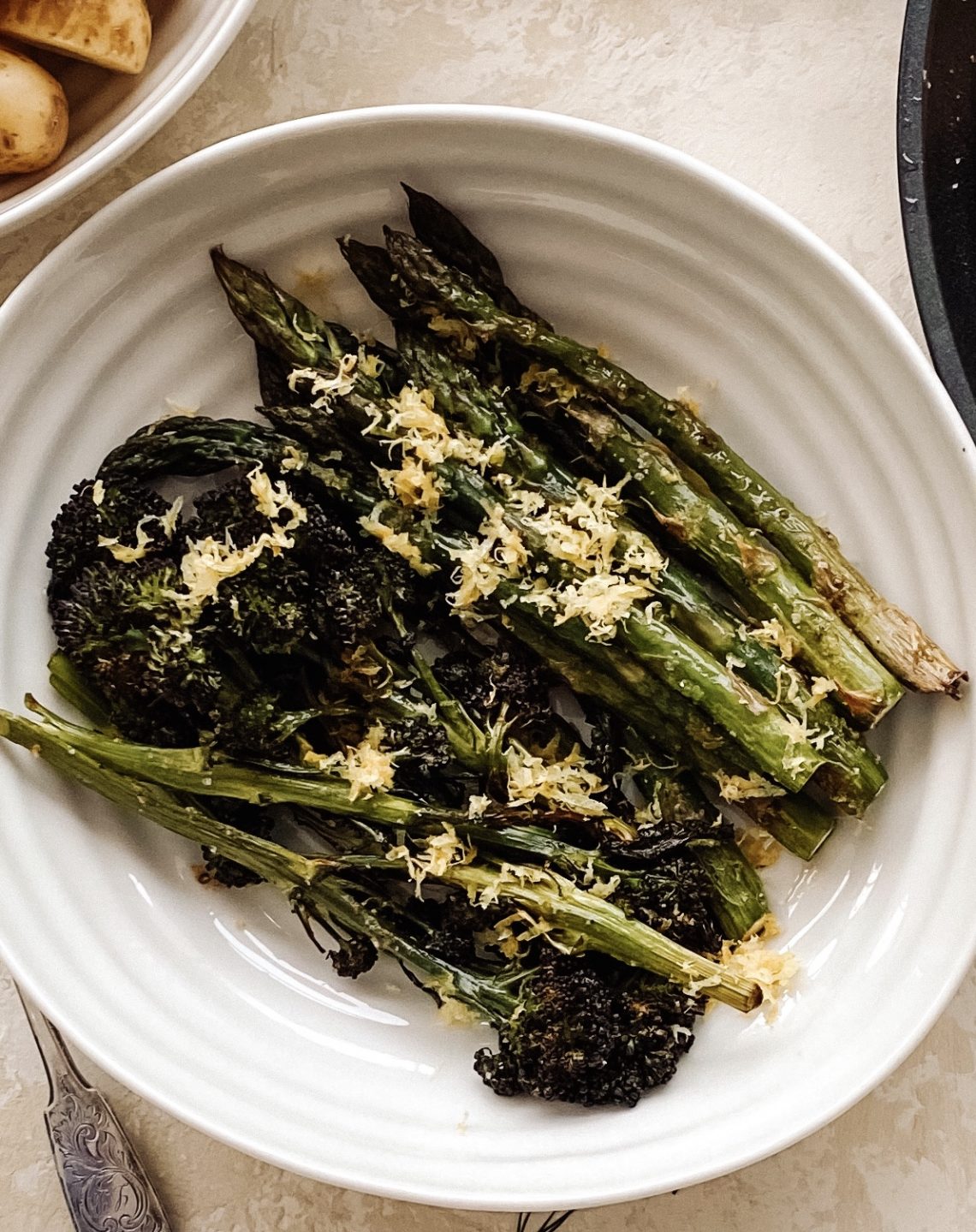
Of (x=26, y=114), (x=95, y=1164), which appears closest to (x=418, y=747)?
(x=95, y=1164)

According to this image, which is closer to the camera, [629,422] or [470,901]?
[470,901]

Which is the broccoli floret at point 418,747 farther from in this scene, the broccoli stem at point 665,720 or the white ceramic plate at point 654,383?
the white ceramic plate at point 654,383

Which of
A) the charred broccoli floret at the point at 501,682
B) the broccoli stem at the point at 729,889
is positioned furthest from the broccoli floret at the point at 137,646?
the broccoli stem at the point at 729,889

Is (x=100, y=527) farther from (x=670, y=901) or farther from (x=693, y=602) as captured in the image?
(x=670, y=901)

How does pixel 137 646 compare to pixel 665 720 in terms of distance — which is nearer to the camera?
pixel 137 646

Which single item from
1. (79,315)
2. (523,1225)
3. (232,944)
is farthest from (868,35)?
(523,1225)

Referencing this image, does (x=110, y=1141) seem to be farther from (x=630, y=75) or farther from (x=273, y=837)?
(x=630, y=75)
